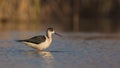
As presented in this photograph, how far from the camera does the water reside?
11.6 m

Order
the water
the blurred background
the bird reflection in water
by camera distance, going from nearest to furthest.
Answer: the bird reflection in water → the water → the blurred background

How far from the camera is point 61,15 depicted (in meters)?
26.0

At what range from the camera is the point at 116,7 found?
1032 inches

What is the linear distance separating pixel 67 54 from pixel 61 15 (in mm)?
12740

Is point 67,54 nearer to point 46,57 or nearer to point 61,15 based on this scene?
point 46,57

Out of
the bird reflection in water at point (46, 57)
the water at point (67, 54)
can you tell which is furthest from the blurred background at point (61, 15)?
the bird reflection in water at point (46, 57)

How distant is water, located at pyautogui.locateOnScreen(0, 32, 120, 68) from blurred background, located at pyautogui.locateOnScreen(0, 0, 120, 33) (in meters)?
3.87

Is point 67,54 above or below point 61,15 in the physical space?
above

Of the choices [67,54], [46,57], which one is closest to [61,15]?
[67,54]

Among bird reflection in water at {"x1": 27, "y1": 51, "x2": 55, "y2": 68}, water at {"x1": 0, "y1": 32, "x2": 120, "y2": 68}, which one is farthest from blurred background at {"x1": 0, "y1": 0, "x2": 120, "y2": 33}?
bird reflection in water at {"x1": 27, "y1": 51, "x2": 55, "y2": 68}

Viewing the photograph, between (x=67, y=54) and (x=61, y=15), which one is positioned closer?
(x=67, y=54)

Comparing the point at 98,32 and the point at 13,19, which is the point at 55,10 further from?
the point at 98,32

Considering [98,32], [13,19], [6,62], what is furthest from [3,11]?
[6,62]

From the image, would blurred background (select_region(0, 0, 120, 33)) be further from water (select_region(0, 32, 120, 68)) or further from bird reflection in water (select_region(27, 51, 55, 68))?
bird reflection in water (select_region(27, 51, 55, 68))
